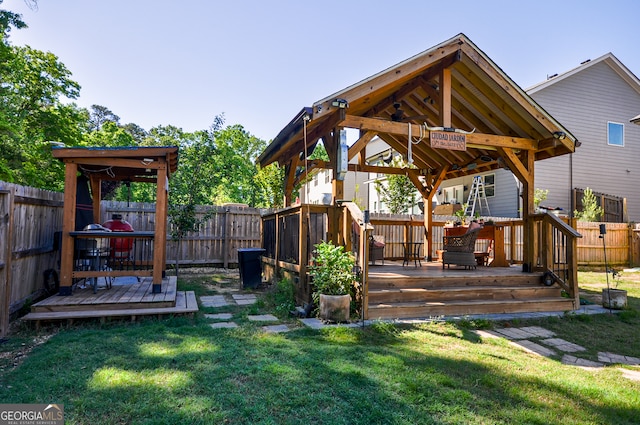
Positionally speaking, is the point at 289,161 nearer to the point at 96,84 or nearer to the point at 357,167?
the point at 357,167

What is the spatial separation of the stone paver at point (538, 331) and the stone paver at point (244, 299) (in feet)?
13.6

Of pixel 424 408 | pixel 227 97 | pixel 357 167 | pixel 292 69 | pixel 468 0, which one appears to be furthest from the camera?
pixel 227 97

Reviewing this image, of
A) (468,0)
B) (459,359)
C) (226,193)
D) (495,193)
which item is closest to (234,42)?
(468,0)

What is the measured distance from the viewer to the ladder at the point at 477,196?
625 inches

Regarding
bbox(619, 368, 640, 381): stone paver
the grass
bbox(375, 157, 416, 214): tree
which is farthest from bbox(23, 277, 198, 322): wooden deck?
bbox(375, 157, 416, 214): tree

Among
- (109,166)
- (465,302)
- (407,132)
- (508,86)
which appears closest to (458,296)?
(465,302)

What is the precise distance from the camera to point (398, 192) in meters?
17.5

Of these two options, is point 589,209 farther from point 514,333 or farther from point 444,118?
point 514,333

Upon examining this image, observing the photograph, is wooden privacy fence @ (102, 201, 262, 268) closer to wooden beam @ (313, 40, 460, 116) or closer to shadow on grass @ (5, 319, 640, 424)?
wooden beam @ (313, 40, 460, 116)

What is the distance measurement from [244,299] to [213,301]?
54cm

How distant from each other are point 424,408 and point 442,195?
57.4ft

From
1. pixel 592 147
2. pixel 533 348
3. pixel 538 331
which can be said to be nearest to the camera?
pixel 533 348

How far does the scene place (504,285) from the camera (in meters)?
6.43

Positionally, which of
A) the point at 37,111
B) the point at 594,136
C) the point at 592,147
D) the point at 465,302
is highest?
the point at 37,111
